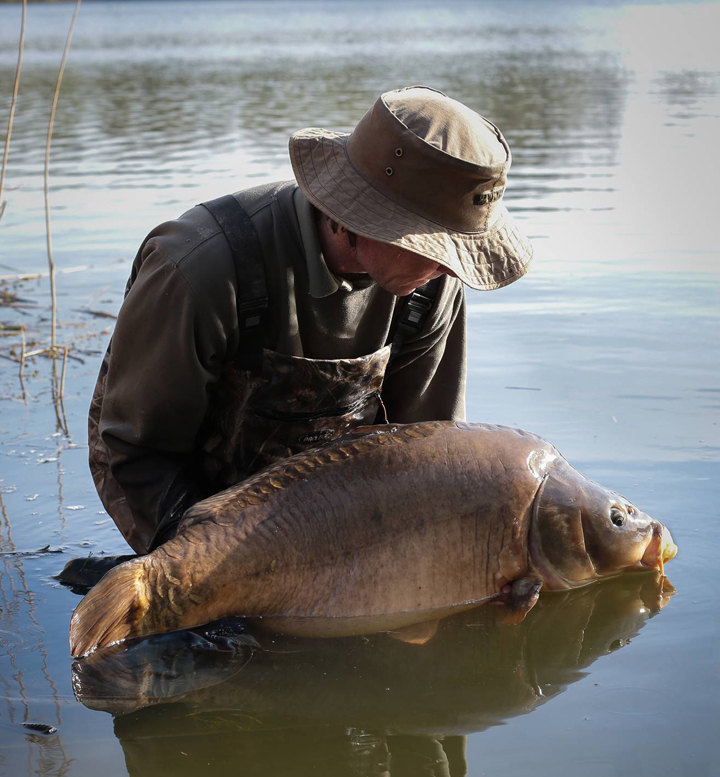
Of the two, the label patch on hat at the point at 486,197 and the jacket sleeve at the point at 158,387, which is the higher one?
the label patch on hat at the point at 486,197

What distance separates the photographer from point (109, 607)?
309 centimetres

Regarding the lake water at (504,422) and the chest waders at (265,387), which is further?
the chest waders at (265,387)

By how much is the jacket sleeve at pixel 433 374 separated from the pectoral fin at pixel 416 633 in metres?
0.94

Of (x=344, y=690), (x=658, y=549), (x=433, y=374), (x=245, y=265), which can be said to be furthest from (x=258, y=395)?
(x=658, y=549)

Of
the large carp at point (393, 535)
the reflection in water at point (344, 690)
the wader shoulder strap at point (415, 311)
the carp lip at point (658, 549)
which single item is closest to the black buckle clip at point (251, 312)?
the large carp at point (393, 535)

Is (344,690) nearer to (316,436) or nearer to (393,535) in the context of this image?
(393,535)

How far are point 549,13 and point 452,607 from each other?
2375 inches

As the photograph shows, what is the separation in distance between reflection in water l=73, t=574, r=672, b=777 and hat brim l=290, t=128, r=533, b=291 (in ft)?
3.76

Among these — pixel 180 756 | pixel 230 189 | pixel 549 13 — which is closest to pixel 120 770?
pixel 180 756

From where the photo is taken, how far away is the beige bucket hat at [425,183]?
3170 mm

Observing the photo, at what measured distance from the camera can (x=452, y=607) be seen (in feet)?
11.8

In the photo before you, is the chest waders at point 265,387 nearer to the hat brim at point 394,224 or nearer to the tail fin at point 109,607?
the hat brim at point 394,224

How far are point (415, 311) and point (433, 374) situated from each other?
38 cm

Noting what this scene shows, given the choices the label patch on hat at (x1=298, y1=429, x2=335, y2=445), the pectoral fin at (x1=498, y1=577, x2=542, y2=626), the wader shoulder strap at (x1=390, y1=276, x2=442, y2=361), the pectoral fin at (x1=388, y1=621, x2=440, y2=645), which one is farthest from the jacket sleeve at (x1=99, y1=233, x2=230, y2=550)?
the pectoral fin at (x1=498, y1=577, x2=542, y2=626)
